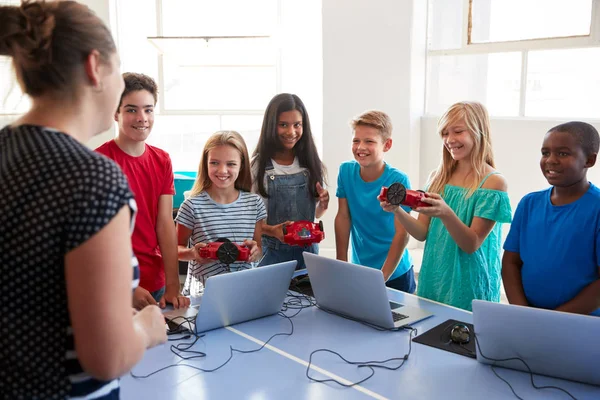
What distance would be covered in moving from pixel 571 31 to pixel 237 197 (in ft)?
9.03

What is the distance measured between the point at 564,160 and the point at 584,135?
0.12 metres

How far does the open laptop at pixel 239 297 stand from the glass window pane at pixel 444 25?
311 centimetres

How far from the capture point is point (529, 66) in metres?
4.05

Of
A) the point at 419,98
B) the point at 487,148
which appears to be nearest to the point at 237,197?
the point at 487,148

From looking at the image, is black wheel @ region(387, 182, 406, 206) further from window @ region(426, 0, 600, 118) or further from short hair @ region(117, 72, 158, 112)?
window @ region(426, 0, 600, 118)

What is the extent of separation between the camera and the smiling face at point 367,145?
8.26 ft

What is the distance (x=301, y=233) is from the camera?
2.33 metres

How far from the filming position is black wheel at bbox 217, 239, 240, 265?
205 cm

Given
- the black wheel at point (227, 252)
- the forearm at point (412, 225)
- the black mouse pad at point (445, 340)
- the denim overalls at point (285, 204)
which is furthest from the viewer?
the denim overalls at point (285, 204)

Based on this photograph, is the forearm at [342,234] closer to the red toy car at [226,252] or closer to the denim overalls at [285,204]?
the denim overalls at [285,204]

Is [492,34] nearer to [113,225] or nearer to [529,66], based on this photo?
[529,66]

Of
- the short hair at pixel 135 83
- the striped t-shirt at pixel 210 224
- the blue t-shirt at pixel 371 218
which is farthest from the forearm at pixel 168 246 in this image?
the blue t-shirt at pixel 371 218

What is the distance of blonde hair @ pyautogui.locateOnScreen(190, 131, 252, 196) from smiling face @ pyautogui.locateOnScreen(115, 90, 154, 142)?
13.6 inches

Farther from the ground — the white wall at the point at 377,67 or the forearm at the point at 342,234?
the white wall at the point at 377,67
